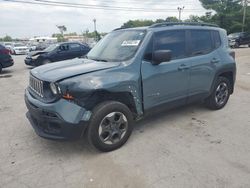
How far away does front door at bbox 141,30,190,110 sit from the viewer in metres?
3.83

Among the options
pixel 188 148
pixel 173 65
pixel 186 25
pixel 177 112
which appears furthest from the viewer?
pixel 177 112

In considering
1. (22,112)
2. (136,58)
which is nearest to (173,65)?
(136,58)

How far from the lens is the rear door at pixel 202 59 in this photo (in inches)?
177

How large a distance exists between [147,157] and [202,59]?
2.29 m

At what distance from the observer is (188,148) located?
3621 millimetres

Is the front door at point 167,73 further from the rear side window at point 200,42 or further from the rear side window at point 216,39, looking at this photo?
the rear side window at point 216,39

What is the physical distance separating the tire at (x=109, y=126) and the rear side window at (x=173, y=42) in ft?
4.01

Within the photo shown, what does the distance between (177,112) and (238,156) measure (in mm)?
1905

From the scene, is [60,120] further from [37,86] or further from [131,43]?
[131,43]

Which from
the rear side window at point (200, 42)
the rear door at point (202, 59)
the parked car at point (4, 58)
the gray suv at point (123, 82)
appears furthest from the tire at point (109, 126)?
the parked car at point (4, 58)

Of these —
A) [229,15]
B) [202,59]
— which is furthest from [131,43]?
[229,15]

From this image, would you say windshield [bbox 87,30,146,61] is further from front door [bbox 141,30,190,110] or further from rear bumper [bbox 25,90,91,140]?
rear bumper [bbox 25,90,91,140]

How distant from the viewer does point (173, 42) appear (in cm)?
421

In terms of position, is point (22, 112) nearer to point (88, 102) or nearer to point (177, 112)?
point (88, 102)
